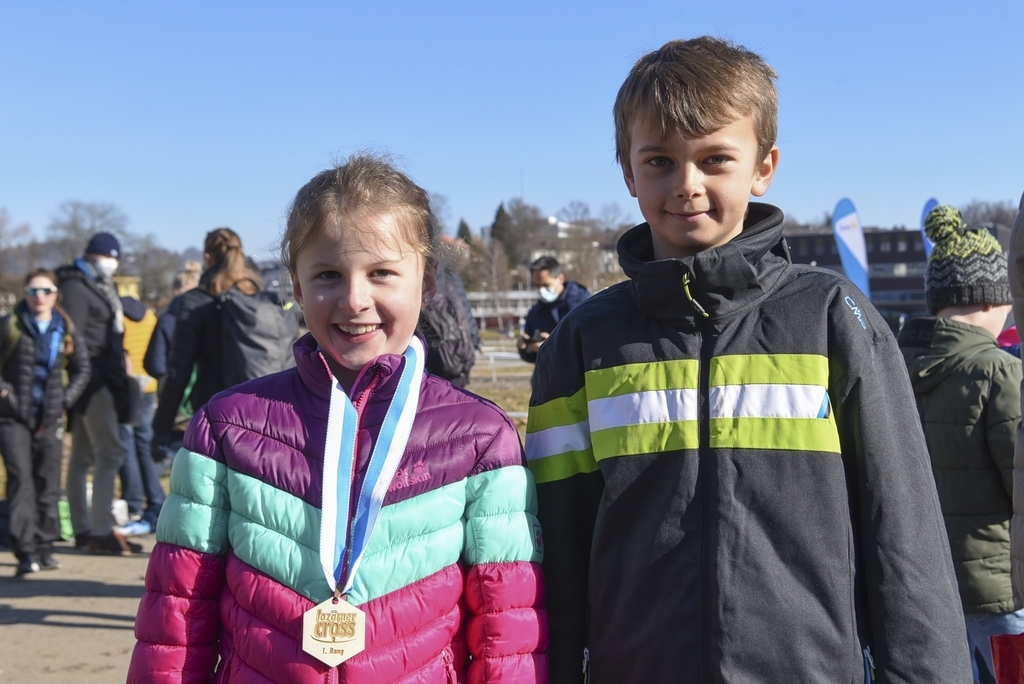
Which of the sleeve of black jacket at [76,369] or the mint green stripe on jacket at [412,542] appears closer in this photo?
the mint green stripe on jacket at [412,542]

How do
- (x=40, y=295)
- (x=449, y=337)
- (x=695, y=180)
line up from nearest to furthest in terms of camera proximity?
(x=695, y=180)
(x=449, y=337)
(x=40, y=295)

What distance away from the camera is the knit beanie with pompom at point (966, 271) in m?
3.60

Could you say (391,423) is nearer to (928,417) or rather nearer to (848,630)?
(848,630)

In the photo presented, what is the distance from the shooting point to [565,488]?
7.35 feet

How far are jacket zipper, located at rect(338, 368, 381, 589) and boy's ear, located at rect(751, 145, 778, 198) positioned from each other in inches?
37.3

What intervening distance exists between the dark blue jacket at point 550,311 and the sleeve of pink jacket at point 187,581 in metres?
5.77

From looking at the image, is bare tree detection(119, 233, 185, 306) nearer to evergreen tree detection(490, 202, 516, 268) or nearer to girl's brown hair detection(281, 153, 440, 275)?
evergreen tree detection(490, 202, 516, 268)

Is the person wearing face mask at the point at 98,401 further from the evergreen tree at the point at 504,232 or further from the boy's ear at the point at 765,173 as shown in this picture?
the evergreen tree at the point at 504,232

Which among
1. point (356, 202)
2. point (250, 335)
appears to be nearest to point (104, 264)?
point (250, 335)

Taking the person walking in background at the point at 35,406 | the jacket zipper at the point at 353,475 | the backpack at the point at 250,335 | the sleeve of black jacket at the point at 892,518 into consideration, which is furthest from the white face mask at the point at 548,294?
the sleeve of black jacket at the point at 892,518

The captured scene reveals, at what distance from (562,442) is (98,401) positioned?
20.2 feet

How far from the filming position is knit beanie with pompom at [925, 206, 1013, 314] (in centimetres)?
360

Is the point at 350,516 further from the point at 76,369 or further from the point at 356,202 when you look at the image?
the point at 76,369

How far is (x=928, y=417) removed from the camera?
346 cm
